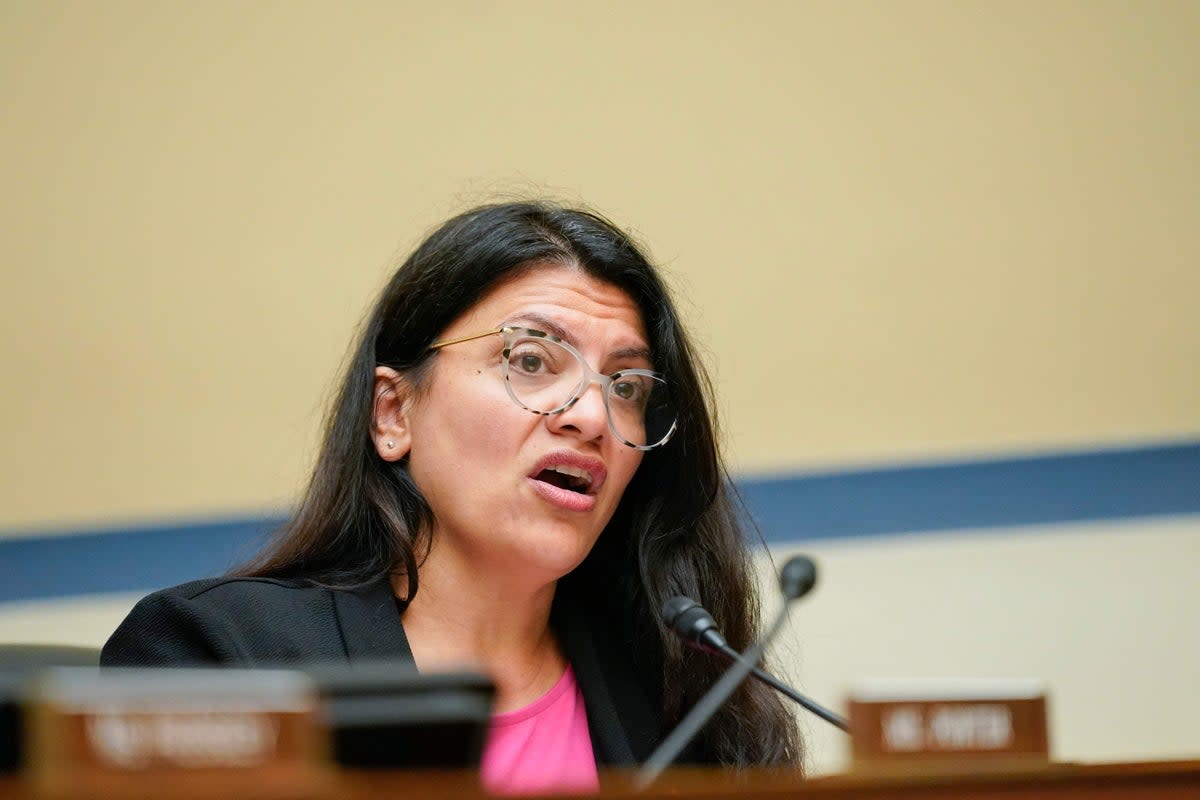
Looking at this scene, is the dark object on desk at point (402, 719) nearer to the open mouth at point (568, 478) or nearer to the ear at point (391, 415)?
the open mouth at point (568, 478)

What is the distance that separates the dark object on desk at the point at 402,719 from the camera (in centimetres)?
77

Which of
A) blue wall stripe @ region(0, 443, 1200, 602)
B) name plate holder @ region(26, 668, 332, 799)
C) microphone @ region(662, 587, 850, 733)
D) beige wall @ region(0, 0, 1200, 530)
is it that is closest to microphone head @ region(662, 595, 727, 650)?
microphone @ region(662, 587, 850, 733)

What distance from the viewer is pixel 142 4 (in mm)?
2750

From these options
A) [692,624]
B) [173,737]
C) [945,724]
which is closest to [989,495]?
[692,624]

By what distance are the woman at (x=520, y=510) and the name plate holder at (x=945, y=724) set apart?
2.62ft

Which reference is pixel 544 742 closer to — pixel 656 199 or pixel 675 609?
pixel 675 609

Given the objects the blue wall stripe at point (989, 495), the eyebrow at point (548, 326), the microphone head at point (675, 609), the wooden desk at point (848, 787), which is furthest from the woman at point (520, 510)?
the wooden desk at point (848, 787)

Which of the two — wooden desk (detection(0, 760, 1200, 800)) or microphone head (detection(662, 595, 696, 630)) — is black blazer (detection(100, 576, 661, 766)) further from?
wooden desk (detection(0, 760, 1200, 800))

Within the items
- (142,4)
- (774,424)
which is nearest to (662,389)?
(774,424)

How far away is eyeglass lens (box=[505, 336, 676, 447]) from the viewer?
5.56 ft

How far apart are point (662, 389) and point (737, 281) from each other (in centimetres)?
102

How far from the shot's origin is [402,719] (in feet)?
2.52

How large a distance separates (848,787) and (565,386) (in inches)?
39.0

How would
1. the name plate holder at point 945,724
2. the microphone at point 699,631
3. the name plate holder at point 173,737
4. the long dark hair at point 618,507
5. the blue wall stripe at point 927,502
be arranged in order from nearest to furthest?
the name plate holder at point 173,737, the name plate holder at point 945,724, the microphone at point 699,631, the long dark hair at point 618,507, the blue wall stripe at point 927,502
